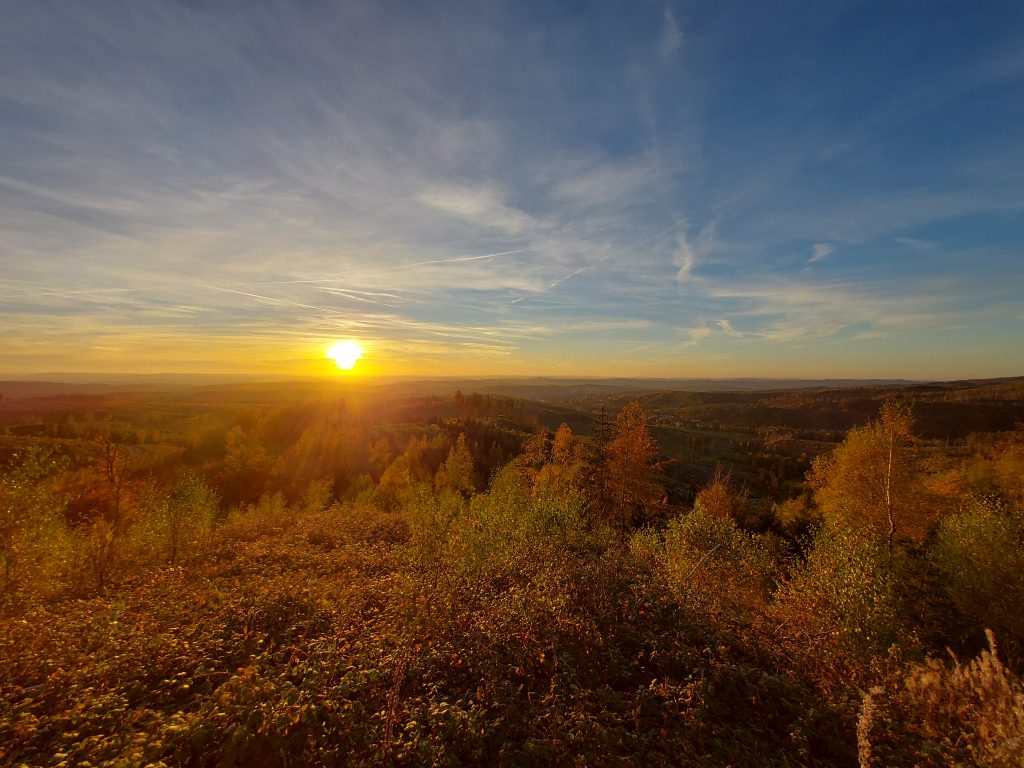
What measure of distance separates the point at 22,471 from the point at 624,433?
3798 cm

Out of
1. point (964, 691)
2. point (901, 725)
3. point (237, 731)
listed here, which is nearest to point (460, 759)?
point (237, 731)

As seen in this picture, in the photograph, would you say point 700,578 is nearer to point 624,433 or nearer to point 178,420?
point 624,433

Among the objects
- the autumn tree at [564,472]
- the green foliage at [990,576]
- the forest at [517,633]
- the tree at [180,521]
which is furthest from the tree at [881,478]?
the tree at [180,521]

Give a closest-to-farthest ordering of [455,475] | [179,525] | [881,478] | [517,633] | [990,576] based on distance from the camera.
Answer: [517,633] < [990,576] < [179,525] < [881,478] < [455,475]

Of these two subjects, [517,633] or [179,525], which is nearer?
[517,633]

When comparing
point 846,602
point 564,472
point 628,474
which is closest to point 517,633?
point 846,602

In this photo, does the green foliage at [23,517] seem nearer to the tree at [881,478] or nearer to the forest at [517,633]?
the forest at [517,633]

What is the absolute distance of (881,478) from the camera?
3528cm

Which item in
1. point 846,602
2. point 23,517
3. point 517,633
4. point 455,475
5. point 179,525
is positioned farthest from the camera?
point 455,475

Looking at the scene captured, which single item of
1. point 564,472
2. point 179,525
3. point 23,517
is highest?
point 23,517

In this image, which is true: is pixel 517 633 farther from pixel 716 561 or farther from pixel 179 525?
pixel 179 525

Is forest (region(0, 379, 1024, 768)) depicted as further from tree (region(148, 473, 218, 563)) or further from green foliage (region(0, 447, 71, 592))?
tree (region(148, 473, 218, 563))

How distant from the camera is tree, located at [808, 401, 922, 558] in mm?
33625

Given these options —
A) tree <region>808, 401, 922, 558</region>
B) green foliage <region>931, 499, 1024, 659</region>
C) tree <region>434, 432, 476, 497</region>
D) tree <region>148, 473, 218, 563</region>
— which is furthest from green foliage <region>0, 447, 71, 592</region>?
tree <region>808, 401, 922, 558</region>
